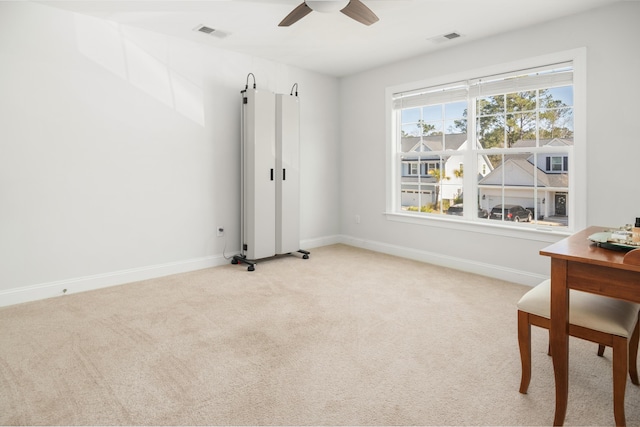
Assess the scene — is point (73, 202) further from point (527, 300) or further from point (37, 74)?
point (527, 300)

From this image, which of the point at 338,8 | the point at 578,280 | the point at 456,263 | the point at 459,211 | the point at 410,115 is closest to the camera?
the point at 578,280

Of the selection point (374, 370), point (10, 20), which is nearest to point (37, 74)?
point (10, 20)

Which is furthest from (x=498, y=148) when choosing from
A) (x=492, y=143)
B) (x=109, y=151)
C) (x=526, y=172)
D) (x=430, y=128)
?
(x=109, y=151)

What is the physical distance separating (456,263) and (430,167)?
1.22 meters

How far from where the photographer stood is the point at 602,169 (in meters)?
3.25

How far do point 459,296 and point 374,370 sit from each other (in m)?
1.58

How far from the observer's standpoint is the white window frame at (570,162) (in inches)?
132

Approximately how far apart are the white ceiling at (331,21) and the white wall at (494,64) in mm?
172

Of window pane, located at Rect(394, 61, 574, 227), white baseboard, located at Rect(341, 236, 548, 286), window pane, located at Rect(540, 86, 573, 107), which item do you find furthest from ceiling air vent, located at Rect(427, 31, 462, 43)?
white baseboard, located at Rect(341, 236, 548, 286)

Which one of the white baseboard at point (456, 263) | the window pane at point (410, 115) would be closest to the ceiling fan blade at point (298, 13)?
the window pane at point (410, 115)

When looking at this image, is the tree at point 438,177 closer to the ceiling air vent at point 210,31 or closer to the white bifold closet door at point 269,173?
the white bifold closet door at point 269,173

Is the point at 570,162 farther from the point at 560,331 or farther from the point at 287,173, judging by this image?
the point at 287,173

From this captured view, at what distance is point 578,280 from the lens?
154 centimetres

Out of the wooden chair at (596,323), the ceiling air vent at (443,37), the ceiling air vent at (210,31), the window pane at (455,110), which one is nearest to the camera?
the wooden chair at (596,323)
